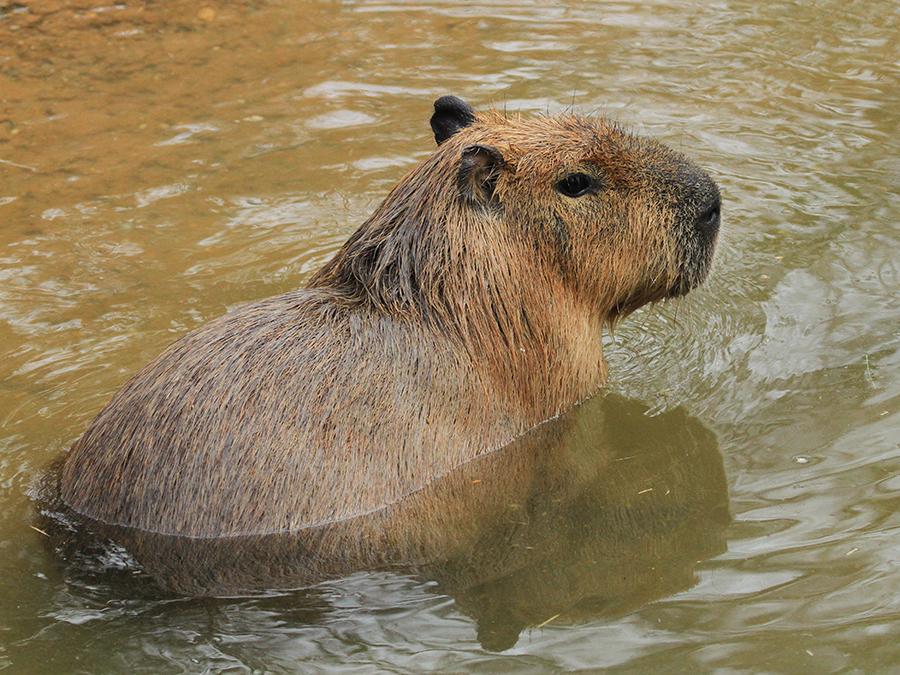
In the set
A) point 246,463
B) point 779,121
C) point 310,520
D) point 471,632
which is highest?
point 779,121

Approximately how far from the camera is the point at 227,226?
690 cm

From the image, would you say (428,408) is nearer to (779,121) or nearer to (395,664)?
(395,664)

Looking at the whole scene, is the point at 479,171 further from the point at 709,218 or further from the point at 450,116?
the point at 709,218

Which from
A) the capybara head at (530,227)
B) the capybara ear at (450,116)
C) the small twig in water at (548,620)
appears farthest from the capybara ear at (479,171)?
the small twig in water at (548,620)

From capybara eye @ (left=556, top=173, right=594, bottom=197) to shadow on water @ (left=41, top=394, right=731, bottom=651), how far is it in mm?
1122

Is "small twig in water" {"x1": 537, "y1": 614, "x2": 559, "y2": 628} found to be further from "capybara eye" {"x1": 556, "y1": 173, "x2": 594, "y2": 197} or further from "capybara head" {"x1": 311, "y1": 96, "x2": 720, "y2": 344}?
"capybara eye" {"x1": 556, "y1": 173, "x2": 594, "y2": 197}

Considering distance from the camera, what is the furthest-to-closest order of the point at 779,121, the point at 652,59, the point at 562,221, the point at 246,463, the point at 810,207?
the point at 652,59
the point at 779,121
the point at 810,207
the point at 562,221
the point at 246,463

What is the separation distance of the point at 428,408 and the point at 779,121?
490 centimetres

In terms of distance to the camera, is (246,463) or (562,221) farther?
(562,221)

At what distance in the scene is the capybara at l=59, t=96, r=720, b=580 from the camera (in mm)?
3760

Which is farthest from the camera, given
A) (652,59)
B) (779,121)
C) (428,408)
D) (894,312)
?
(652,59)

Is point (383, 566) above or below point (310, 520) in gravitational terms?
below

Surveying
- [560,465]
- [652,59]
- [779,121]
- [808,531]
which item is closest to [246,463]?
[560,465]

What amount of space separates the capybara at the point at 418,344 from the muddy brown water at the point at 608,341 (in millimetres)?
350
